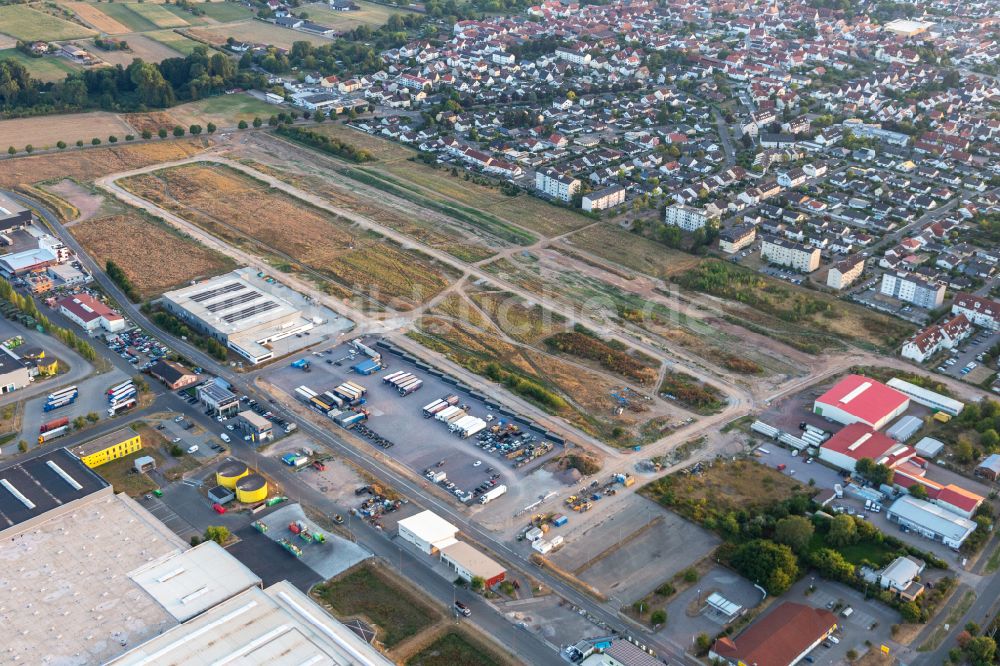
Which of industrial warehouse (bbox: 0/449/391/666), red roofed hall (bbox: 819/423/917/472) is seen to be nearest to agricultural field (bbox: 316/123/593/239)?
red roofed hall (bbox: 819/423/917/472)

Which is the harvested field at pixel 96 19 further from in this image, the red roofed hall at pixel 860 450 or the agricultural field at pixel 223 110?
the red roofed hall at pixel 860 450

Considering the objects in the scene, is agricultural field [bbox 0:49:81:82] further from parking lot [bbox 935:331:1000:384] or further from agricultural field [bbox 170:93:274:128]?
parking lot [bbox 935:331:1000:384]

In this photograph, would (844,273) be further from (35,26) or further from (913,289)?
(35,26)

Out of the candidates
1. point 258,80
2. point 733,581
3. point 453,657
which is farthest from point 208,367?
point 258,80

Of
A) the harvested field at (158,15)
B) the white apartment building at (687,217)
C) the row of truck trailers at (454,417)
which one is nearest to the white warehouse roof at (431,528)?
the row of truck trailers at (454,417)

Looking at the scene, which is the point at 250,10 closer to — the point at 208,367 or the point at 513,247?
the point at 513,247
